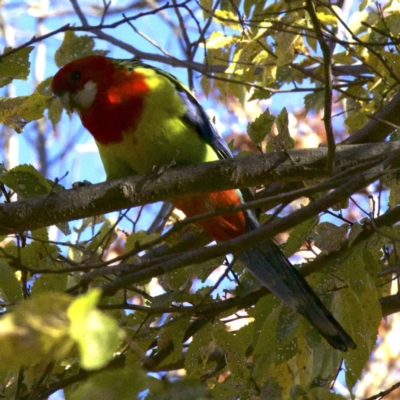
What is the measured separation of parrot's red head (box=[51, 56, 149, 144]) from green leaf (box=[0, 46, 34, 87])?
0.60 metres

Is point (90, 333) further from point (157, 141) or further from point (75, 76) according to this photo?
point (75, 76)

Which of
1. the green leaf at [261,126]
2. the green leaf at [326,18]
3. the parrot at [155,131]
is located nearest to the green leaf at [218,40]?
the parrot at [155,131]

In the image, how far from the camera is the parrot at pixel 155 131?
2982mm

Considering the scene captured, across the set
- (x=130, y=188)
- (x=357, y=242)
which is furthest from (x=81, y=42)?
(x=357, y=242)

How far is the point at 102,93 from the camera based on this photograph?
3273 millimetres

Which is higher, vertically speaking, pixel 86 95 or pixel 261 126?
pixel 86 95

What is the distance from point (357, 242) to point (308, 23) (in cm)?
121

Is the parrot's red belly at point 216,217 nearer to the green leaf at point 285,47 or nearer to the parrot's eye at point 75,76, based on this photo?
the green leaf at point 285,47

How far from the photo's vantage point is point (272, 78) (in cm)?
363

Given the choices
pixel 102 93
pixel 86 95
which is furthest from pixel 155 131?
pixel 86 95

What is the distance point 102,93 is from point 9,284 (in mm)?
1420

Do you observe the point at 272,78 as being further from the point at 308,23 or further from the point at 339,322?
the point at 339,322

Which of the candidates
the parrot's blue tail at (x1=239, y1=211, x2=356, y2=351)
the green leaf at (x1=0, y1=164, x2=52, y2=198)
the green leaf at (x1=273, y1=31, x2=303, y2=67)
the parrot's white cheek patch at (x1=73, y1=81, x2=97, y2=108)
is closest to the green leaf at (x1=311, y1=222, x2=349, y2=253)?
the parrot's blue tail at (x1=239, y1=211, x2=356, y2=351)

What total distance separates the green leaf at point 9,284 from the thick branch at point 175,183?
213mm
